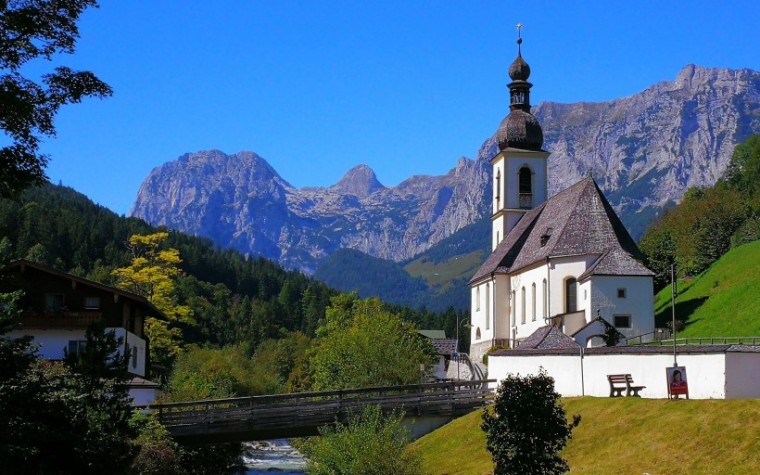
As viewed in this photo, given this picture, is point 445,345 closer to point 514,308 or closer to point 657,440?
point 514,308

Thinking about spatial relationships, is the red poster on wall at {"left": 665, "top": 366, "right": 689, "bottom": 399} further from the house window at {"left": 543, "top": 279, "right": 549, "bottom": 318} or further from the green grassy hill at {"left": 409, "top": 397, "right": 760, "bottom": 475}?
the house window at {"left": 543, "top": 279, "right": 549, "bottom": 318}

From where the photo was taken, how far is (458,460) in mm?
41375

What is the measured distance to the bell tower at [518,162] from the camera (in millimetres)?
86312

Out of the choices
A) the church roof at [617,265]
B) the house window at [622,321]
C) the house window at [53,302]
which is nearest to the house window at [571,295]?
the church roof at [617,265]

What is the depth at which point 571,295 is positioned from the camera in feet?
211

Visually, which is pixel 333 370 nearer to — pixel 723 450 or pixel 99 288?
pixel 99 288

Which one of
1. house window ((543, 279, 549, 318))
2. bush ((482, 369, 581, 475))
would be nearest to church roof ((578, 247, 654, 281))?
house window ((543, 279, 549, 318))

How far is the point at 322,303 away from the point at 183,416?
148 meters

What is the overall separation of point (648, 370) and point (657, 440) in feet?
21.3

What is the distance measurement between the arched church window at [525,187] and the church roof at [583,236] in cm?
919

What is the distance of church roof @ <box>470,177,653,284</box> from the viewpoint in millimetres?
61250

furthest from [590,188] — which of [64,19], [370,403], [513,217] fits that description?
[64,19]

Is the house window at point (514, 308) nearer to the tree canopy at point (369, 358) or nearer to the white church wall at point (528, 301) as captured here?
the white church wall at point (528, 301)

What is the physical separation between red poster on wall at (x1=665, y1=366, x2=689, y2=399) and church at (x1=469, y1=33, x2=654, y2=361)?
56.7 ft
